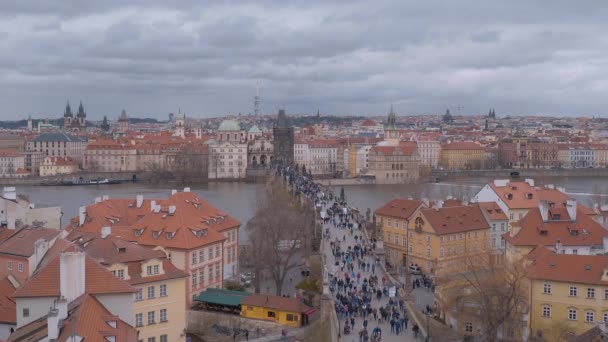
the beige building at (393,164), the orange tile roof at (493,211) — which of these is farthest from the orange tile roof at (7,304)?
the beige building at (393,164)

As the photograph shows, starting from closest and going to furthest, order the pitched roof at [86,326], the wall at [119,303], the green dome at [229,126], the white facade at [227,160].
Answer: the pitched roof at [86,326] < the wall at [119,303] < the white facade at [227,160] < the green dome at [229,126]

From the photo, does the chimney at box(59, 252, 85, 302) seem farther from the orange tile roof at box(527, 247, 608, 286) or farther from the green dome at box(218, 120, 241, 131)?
the green dome at box(218, 120, 241, 131)

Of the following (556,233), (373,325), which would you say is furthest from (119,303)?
(556,233)

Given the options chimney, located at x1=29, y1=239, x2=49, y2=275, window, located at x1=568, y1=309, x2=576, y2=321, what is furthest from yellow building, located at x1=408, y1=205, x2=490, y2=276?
chimney, located at x1=29, y1=239, x2=49, y2=275

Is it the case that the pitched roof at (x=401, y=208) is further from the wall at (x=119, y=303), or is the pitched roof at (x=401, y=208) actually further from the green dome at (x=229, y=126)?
the green dome at (x=229, y=126)

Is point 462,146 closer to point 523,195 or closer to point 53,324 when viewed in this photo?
point 523,195

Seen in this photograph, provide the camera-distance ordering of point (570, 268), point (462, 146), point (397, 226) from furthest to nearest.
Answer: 1. point (462, 146)
2. point (397, 226)
3. point (570, 268)
